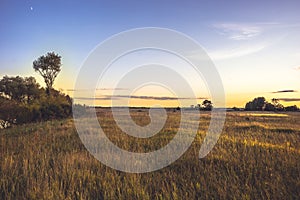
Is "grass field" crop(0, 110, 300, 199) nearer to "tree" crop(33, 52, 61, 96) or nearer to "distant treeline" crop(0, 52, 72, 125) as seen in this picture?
"distant treeline" crop(0, 52, 72, 125)

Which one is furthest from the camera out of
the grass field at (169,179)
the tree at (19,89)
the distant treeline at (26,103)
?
the tree at (19,89)

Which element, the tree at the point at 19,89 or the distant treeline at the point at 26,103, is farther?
the tree at the point at 19,89

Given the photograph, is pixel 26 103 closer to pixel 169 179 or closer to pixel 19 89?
pixel 19 89

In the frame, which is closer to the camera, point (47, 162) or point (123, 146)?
point (47, 162)

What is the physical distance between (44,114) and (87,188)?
73.3ft

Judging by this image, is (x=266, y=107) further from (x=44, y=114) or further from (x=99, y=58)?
(x=99, y=58)

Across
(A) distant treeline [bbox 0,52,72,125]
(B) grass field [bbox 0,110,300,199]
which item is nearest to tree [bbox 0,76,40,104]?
(A) distant treeline [bbox 0,52,72,125]

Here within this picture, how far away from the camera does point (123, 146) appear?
28.3 feet

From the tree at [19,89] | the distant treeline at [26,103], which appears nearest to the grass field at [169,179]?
the distant treeline at [26,103]

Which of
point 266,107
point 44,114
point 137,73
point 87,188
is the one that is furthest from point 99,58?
point 266,107

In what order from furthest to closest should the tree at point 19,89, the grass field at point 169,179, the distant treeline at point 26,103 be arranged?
the tree at point 19,89
the distant treeline at point 26,103
the grass field at point 169,179

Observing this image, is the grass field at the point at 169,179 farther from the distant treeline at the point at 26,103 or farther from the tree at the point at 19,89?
the tree at the point at 19,89

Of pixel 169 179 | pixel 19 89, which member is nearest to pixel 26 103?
pixel 19 89

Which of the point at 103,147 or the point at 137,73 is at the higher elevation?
the point at 137,73
